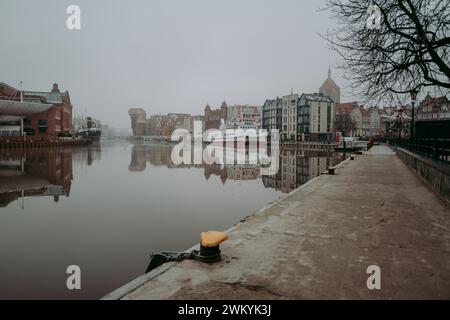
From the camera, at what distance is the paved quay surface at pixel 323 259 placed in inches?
144

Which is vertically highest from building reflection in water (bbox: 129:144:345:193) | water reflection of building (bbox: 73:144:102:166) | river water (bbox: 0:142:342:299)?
water reflection of building (bbox: 73:144:102:166)

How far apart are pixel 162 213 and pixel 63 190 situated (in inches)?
355

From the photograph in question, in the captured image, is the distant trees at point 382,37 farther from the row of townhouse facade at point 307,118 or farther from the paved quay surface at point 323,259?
the row of townhouse facade at point 307,118

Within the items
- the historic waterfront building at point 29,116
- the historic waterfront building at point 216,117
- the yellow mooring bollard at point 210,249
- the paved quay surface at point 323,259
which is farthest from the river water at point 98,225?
the historic waterfront building at point 216,117

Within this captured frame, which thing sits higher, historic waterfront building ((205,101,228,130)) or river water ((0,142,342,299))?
historic waterfront building ((205,101,228,130))

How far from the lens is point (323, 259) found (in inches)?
183

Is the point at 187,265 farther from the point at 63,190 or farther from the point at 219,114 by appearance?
the point at 219,114

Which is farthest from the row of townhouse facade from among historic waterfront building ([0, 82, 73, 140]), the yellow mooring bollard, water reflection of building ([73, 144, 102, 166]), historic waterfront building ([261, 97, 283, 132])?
the yellow mooring bollard

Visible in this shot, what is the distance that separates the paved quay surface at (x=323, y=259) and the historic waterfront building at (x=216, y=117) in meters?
160

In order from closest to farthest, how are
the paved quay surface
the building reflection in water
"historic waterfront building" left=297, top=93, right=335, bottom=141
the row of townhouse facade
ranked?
1. the paved quay surface
2. the building reflection in water
3. "historic waterfront building" left=297, top=93, right=335, bottom=141
4. the row of townhouse facade

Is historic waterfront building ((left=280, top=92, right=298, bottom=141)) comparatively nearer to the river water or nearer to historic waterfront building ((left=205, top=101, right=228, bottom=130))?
historic waterfront building ((left=205, top=101, right=228, bottom=130))

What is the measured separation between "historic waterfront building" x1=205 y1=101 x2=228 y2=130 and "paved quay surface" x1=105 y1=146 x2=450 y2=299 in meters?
160

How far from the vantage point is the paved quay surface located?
3664 millimetres

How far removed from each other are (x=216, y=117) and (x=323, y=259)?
177m
